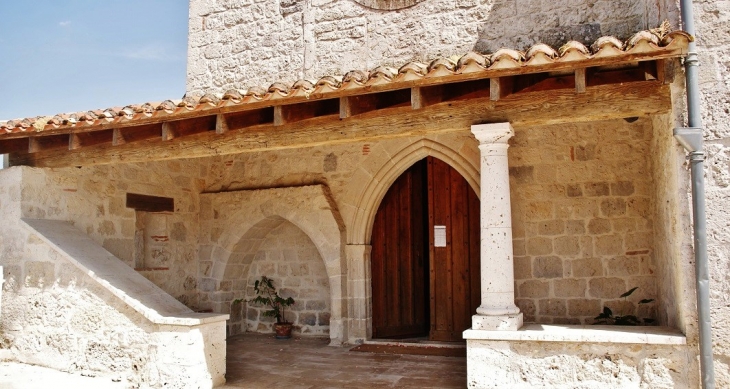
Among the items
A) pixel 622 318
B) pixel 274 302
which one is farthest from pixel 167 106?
pixel 622 318

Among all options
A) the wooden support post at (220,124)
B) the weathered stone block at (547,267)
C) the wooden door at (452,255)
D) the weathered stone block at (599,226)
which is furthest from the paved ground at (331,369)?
the wooden support post at (220,124)

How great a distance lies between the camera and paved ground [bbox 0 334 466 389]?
17.0 ft

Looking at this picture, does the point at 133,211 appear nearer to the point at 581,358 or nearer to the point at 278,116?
the point at 278,116

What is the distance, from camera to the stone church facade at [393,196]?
13.5 ft

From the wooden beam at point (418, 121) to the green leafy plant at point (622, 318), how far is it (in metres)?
2.22

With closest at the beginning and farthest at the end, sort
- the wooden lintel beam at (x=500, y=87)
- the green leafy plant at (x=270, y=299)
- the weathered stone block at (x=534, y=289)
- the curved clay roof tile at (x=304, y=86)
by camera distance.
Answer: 1. the wooden lintel beam at (x=500, y=87)
2. the curved clay roof tile at (x=304, y=86)
3. the weathered stone block at (x=534, y=289)
4. the green leafy plant at (x=270, y=299)

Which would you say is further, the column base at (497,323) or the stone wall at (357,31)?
the stone wall at (357,31)

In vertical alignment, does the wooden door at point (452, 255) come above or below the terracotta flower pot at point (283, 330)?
above

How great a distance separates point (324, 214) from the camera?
23.4ft

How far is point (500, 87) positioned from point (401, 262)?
356cm

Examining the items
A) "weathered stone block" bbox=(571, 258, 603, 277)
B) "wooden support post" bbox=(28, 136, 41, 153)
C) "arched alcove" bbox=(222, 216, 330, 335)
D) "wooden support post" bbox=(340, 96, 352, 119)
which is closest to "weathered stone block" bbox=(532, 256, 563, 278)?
"weathered stone block" bbox=(571, 258, 603, 277)

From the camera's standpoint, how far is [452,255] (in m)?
6.94

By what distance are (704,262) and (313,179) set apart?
450 cm

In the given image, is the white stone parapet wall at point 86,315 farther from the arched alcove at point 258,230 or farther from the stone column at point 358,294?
the stone column at point 358,294
